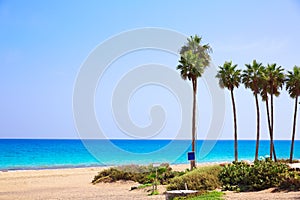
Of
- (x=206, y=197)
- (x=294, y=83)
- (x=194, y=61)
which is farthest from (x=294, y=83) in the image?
(x=206, y=197)

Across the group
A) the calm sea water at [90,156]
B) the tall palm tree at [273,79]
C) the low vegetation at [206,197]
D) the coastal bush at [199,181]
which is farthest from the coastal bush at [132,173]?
→ the tall palm tree at [273,79]

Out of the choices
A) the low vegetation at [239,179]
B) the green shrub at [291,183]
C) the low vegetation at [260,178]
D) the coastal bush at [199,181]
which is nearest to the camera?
the green shrub at [291,183]

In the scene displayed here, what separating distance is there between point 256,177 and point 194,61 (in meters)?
15.9

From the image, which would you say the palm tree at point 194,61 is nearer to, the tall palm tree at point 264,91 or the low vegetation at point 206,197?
the tall palm tree at point 264,91

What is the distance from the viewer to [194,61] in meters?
34.7

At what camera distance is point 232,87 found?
136ft

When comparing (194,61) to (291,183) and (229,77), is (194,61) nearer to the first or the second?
(229,77)

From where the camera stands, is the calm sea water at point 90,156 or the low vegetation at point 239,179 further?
the calm sea water at point 90,156

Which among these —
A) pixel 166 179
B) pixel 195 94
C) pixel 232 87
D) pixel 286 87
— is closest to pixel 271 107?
pixel 286 87

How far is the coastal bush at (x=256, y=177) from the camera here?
1983cm

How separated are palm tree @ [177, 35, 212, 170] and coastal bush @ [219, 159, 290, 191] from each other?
12960mm

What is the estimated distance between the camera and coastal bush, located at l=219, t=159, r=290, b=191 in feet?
65.1

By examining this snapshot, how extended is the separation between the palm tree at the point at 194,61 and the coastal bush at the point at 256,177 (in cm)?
1296

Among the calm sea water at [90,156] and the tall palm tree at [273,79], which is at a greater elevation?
the tall palm tree at [273,79]
